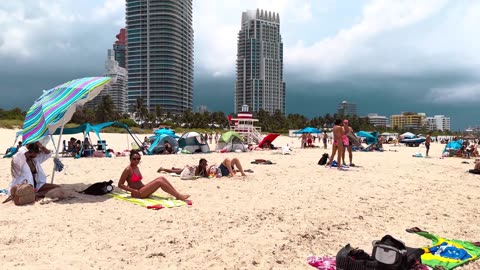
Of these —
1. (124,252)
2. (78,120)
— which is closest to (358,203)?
(124,252)

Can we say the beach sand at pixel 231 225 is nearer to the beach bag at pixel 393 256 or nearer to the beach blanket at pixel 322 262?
the beach blanket at pixel 322 262

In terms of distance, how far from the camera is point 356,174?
10.1 m

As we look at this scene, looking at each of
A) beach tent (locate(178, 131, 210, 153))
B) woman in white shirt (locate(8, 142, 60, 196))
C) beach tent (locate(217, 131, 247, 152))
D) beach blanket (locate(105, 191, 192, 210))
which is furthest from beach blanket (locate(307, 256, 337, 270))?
beach tent (locate(217, 131, 247, 152))

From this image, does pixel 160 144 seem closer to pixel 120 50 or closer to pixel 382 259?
pixel 382 259

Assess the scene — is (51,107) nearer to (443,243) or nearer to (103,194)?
(103,194)

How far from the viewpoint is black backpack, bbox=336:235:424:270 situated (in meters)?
3.26

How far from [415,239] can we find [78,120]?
2939 inches

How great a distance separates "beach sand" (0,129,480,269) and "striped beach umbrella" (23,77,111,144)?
1248 millimetres

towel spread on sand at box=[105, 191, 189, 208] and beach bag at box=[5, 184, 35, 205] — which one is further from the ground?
beach bag at box=[5, 184, 35, 205]

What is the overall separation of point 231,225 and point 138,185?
8.05 feet

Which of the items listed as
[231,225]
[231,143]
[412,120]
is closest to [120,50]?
[412,120]

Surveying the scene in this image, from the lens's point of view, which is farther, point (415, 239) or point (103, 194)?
point (103, 194)

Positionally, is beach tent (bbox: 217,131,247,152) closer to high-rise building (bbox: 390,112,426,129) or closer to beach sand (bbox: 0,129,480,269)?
beach sand (bbox: 0,129,480,269)

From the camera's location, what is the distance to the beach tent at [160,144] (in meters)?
17.9
